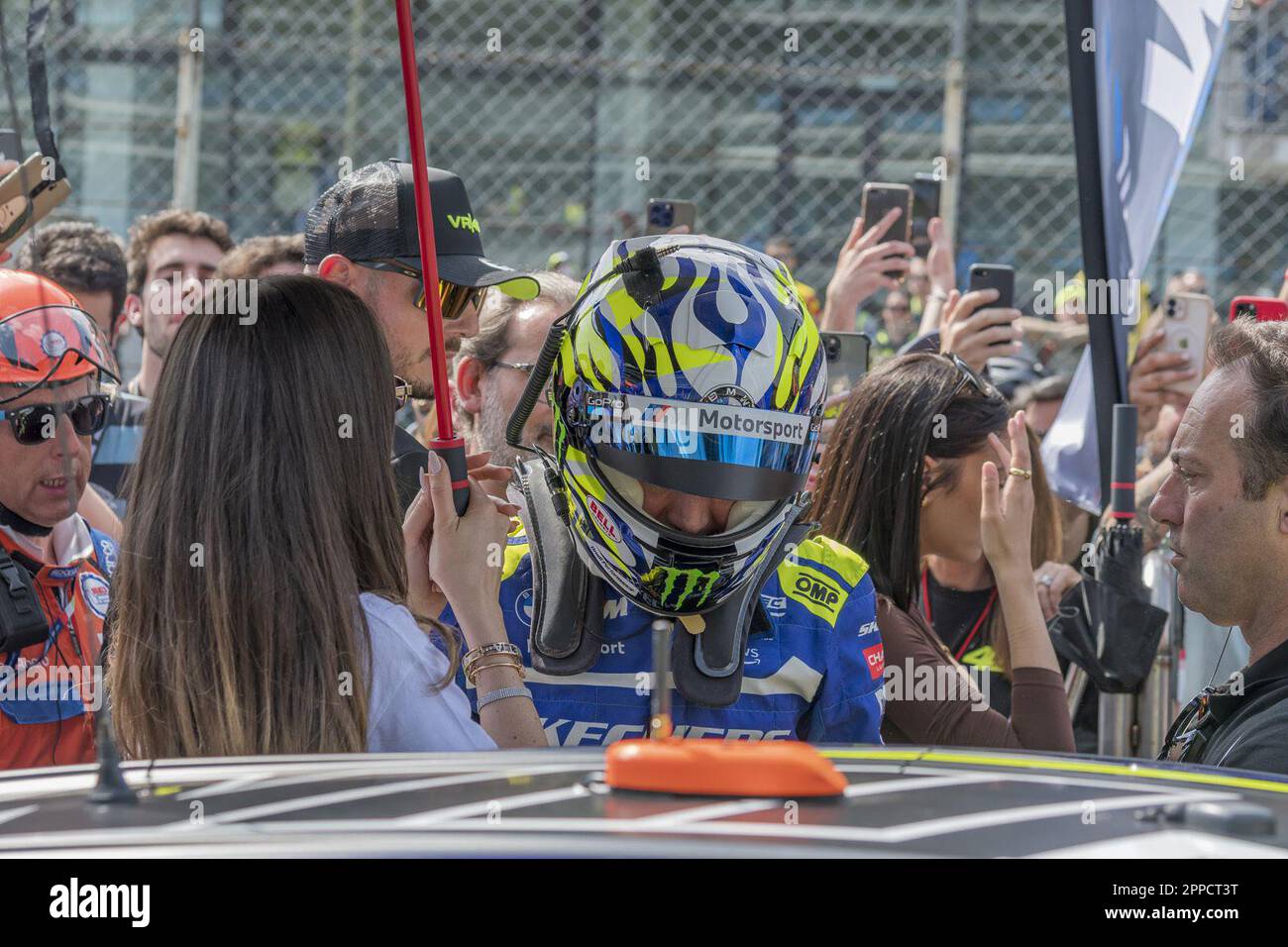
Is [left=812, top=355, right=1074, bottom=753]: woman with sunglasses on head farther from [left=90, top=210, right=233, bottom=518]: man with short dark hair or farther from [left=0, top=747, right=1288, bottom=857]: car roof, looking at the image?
[left=90, top=210, right=233, bottom=518]: man with short dark hair

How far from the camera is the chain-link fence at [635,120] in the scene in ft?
25.3

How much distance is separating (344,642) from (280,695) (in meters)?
0.11

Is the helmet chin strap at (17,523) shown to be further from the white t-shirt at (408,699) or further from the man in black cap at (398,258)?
the white t-shirt at (408,699)

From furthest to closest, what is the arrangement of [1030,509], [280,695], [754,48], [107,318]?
1. [754,48]
2. [107,318]
3. [1030,509]
4. [280,695]

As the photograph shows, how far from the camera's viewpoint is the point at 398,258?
3.23 metres

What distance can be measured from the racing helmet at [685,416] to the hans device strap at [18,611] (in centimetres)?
118

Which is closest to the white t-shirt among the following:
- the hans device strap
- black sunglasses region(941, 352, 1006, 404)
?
the hans device strap

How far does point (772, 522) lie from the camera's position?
2.15 meters

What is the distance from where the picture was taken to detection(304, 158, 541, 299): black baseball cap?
3.23 m

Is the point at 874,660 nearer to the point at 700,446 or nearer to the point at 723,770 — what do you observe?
the point at 700,446

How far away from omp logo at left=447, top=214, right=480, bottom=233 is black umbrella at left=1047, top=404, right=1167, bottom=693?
5.08 feet

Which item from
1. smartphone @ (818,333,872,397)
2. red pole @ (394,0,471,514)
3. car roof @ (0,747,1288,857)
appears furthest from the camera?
smartphone @ (818,333,872,397)

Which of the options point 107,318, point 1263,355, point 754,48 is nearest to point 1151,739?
point 1263,355

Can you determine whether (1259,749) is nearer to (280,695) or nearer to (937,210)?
(280,695)
